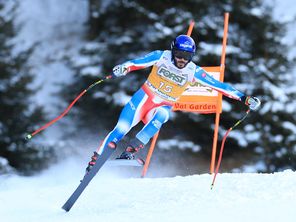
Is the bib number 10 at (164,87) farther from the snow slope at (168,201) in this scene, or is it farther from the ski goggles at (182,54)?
the snow slope at (168,201)

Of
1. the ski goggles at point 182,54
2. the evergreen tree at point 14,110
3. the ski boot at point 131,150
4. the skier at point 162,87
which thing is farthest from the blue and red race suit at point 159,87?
the evergreen tree at point 14,110

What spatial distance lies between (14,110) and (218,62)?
5021 mm

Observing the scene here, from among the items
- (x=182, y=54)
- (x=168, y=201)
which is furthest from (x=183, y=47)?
(x=168, y=201)

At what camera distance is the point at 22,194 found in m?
6.27

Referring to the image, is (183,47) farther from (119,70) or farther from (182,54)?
(119,70)

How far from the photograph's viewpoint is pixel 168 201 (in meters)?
5.50

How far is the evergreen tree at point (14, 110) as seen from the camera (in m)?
12.7

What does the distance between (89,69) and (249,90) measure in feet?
13.3

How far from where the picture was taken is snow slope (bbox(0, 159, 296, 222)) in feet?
15.2

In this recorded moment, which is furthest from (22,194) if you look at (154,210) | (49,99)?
(49,99)

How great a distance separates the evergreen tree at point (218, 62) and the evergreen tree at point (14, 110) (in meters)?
1.77

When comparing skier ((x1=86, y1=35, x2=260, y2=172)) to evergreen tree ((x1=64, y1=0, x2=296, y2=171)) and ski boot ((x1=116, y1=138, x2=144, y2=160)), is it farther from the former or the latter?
evergreen tree ((x1=64, y1=0, x2=296, y2=171))

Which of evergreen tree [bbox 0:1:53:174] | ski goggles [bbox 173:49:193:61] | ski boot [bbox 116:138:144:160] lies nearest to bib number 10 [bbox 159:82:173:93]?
ski goggles [bbox 173:49:193:61]

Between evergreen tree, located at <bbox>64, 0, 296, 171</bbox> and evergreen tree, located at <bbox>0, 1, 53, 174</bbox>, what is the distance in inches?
69.8
